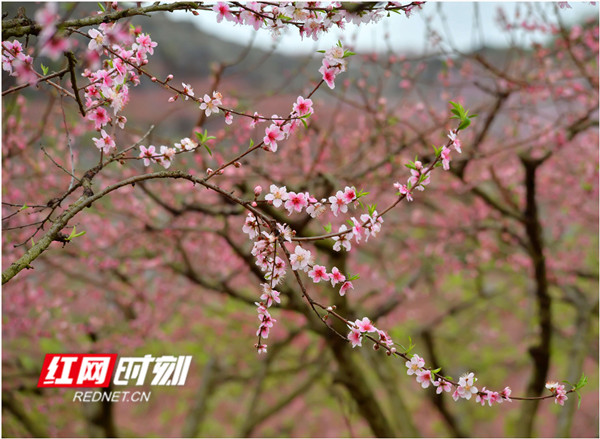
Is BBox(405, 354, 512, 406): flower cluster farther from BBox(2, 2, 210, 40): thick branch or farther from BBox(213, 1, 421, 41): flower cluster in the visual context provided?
BBox(2, 2, 210, 40): thick branch

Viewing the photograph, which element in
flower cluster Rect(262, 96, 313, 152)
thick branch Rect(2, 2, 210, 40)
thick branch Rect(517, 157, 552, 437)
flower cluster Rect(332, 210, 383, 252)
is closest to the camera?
thick branch Rect(2, 2, 210, 40)

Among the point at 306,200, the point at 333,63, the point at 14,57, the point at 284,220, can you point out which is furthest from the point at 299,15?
the point at 284,220

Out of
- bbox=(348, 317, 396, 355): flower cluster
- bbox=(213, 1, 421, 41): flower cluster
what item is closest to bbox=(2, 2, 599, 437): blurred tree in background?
bbox=(213, 1, 421, 41): flower cluster

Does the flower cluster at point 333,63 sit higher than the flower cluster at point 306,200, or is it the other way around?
the flower cluster at point 333,63

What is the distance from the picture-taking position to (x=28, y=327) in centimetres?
576

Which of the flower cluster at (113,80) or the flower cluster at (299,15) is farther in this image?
the flower cluster at (113,80)

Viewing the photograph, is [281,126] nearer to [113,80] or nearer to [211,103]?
[211,103]

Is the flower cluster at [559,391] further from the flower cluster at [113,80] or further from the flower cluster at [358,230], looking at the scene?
the flower cluster at [113,80]

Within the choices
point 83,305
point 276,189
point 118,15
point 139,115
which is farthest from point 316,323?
point 139,115

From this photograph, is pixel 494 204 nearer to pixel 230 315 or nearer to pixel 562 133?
pixel 562 133

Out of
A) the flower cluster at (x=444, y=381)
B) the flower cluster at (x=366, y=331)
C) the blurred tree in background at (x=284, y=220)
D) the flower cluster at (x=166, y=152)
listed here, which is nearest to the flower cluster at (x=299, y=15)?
the blurred tree in background at (x=284, y=220)

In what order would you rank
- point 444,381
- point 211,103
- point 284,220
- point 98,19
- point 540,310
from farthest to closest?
point 540,310
point 284,220
point 211,103
point 444,381
point 98,19

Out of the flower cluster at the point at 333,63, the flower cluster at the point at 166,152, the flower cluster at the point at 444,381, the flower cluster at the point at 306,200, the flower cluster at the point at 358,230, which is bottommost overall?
the flower cluster at the point at 444,381

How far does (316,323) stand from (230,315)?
15.0 feet
